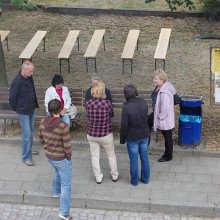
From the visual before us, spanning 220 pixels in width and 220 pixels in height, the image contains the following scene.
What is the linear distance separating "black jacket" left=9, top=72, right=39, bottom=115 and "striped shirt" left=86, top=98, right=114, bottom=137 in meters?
1.12

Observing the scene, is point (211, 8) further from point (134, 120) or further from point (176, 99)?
point (134, 120)

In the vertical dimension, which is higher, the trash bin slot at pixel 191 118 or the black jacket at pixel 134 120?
the black jacket at pixel 134 120

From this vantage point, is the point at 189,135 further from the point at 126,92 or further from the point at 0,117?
the point at 0,117

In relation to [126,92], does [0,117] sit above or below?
below

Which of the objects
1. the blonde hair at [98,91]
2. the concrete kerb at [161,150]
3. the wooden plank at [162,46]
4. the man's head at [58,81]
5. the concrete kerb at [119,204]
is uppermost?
the blonde hair at [98,91]

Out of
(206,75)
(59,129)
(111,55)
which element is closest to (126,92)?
(59,129)

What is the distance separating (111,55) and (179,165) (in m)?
5.11

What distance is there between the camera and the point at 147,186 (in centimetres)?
851

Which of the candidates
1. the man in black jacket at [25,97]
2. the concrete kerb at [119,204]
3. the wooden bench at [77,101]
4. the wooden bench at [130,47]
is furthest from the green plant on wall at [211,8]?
the concrete kerb at [119,204]

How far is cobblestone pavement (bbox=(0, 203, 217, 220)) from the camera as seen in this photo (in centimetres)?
802

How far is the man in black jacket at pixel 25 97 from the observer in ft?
28.6

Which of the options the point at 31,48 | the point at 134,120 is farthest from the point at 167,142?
the point at 31,48

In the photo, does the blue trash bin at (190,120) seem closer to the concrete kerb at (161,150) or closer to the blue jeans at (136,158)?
the concrete kerb at (161,150)

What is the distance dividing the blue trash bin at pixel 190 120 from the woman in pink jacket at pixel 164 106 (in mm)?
393
